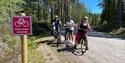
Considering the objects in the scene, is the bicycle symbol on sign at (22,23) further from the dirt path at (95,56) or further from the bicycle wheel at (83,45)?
the bicycle wheel at (83,45)

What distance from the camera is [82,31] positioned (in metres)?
18.2

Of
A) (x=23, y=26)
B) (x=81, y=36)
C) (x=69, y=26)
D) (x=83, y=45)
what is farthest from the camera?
(x=69, y=26)

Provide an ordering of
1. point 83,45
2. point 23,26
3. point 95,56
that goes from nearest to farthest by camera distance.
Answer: point 23,26 < point 95,56 < point 83,45

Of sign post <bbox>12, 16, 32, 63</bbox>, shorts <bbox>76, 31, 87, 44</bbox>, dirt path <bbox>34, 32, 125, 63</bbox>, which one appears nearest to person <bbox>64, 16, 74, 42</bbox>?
dirt path <bbox>34, 32, 125, 63</bbox>

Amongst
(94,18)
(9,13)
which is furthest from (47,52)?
(94,18)

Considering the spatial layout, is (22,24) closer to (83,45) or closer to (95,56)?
(95,56)

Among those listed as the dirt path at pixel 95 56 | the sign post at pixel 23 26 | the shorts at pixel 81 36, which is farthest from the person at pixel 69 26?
the sign post at pixel 23 26

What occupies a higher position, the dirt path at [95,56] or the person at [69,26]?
the person at [69,26]

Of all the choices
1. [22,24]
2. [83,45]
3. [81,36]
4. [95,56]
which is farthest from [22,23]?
[83,45]

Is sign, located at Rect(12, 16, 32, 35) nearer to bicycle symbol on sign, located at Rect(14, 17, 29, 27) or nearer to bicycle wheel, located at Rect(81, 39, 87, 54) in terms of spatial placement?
bicycle symbol on sign, located at Rect(14, 17, 29, 27)

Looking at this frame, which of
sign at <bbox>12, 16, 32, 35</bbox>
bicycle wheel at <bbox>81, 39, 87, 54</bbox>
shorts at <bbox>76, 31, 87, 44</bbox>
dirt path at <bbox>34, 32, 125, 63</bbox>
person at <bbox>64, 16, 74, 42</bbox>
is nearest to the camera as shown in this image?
sign at <bbox>12, 16, 32, 35</bbox>

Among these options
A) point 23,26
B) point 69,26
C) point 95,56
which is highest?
point 23,26

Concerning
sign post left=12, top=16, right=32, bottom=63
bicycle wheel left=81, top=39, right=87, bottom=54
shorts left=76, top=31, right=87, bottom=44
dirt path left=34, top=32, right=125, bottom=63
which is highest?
sign post left=12, top=16, right=32, bottom=63

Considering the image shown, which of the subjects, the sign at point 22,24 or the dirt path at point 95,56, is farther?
the dirt path at point 95,56
